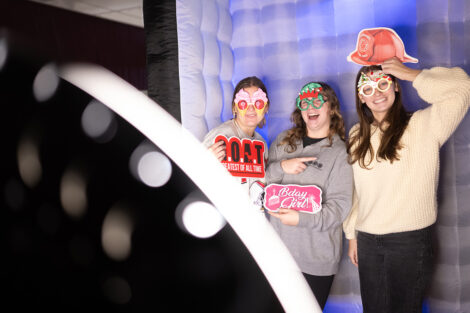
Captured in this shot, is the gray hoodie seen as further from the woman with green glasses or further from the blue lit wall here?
the blue lit wall

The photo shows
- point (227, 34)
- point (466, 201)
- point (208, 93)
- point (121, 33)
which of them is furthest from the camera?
point (121, 33)

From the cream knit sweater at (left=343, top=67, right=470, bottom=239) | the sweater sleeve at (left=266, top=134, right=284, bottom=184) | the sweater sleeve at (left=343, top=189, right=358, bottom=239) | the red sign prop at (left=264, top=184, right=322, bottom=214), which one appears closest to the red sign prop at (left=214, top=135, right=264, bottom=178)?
the sweater sleeve at (left=266, top=134, right=284, bottom=184)

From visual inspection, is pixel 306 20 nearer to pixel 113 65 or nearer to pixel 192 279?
pixel 192 279

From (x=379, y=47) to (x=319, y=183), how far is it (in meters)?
0.73

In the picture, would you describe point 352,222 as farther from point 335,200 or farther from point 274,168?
point 274,168

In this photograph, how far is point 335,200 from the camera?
1.77 metres

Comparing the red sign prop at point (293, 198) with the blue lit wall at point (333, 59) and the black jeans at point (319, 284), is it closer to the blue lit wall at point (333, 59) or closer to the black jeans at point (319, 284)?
the black jeans at point (319, 284)

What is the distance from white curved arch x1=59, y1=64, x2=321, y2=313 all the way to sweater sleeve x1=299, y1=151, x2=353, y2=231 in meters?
1.42

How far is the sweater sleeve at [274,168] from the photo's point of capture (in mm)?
1912

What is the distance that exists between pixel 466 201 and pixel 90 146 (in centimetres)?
227

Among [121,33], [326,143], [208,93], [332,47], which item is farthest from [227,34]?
[121,33]

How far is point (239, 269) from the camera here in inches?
14.4

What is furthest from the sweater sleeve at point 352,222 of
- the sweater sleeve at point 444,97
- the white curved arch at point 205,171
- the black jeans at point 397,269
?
the white curved arch at point 205,171

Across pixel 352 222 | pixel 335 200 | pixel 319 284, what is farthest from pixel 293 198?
pixel 319 284
